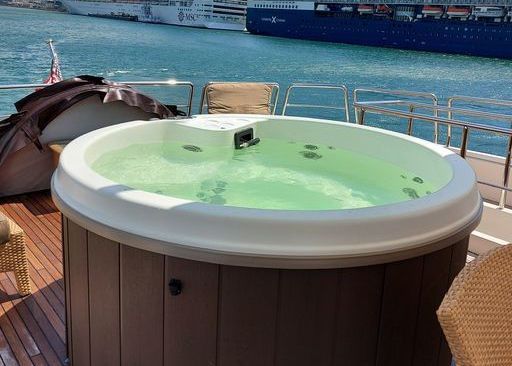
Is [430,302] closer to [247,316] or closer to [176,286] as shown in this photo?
[247,316]

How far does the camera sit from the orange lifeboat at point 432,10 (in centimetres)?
3041

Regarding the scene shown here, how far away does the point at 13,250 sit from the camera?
200 cm

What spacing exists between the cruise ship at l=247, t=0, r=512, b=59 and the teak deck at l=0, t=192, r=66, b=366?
2913cm

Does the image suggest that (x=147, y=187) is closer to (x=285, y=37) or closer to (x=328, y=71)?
(x=328, y=71)

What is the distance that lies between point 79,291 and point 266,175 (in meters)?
1.23

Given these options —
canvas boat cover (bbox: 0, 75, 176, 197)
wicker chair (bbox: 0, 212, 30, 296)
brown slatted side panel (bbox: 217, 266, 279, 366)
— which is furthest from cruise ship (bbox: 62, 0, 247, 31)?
brown slatted side panel (bbox: 217, 266, 279, 366)

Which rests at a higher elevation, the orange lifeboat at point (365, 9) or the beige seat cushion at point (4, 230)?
the orange lifeboat at point (365, 9)

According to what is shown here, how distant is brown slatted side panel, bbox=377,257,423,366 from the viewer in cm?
129

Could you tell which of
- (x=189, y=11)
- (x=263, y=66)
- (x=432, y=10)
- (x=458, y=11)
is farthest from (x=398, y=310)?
(x=189, y=11)

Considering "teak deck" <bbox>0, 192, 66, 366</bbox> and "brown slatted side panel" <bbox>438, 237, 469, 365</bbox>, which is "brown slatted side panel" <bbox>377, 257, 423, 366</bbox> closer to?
"brown slatted side panel" <bbox>438, 237, 469, 365</bbox>

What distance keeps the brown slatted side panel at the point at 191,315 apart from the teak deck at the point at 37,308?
2.13 ft

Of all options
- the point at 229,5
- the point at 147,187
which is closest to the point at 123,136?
the point at 147,187

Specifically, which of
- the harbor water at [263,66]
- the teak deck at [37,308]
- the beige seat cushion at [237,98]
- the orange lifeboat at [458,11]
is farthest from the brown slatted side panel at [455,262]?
the orange lifeboat at [458,11]

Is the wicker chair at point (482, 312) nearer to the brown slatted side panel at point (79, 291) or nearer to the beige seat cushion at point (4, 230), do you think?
the brown slatted side panel at point (79, 291)
